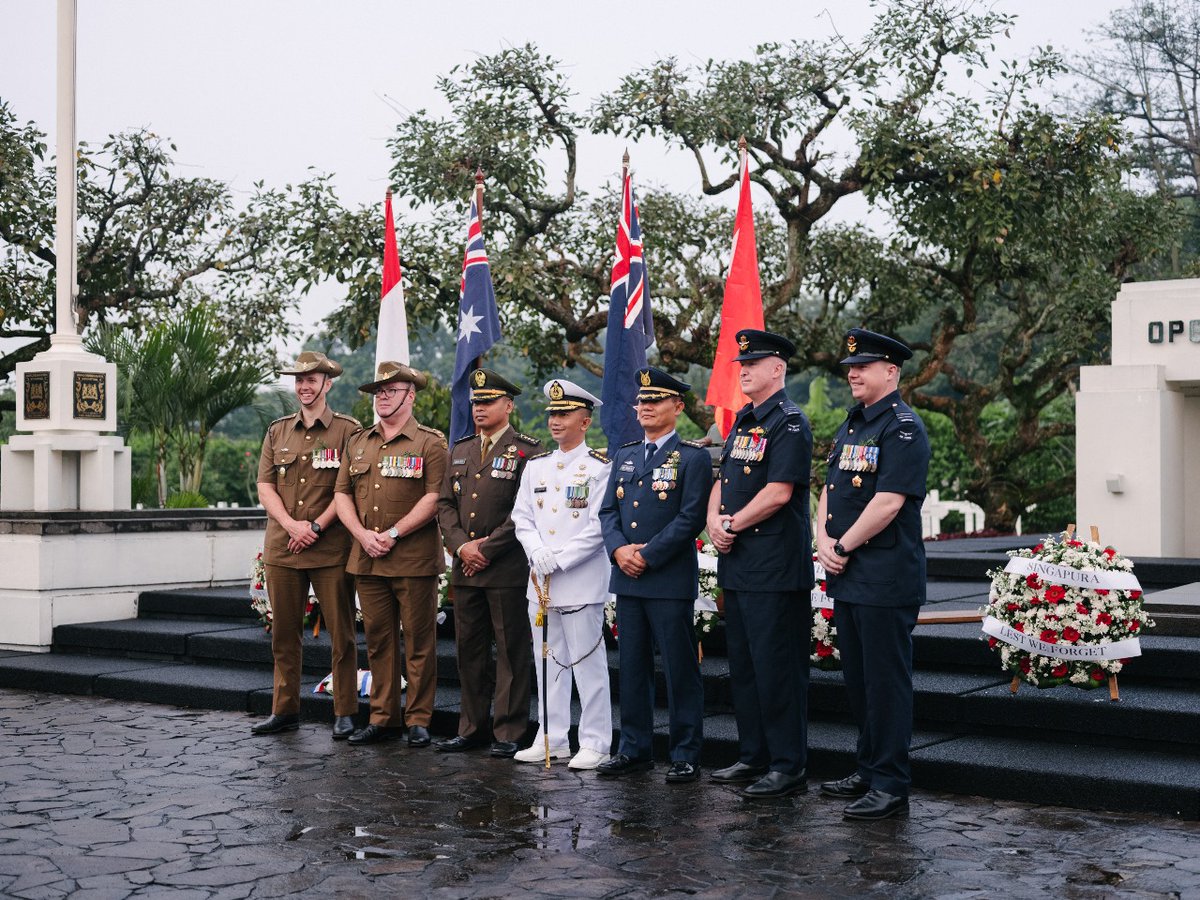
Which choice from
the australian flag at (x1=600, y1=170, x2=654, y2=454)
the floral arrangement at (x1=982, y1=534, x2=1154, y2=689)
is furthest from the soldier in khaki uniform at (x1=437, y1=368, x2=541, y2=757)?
the floral arrangement at (x1=982, y1=534, x2=1154, y2=689)

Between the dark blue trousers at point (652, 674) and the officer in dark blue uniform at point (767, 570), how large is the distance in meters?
0.22

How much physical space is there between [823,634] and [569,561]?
135cm

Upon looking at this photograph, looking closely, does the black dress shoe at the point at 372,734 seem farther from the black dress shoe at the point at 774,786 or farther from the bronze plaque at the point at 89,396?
the bronze plaque at the point at 89,396

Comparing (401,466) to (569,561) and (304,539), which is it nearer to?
(304,539)

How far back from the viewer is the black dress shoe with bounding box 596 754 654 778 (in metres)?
6.17

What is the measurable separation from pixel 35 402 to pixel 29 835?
20.7 feet

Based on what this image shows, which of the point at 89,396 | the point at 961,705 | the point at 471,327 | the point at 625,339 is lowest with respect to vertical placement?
the point at 961,705

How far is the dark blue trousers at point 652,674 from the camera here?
6.11 m

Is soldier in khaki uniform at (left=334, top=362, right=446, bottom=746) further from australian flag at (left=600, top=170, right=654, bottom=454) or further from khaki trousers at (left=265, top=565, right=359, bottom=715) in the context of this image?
australian flag at (left=600, top=170, right=654, bottom=454)

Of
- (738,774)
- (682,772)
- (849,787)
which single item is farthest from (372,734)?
(849,787)

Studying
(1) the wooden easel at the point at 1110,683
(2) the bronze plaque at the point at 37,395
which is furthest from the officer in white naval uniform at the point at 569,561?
(2) the bronze plaque at the point at 37,395

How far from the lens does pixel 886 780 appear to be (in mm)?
5383

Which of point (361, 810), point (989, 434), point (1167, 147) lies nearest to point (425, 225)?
point (361, 810)

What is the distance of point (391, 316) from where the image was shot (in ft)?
31.3
